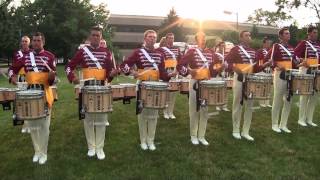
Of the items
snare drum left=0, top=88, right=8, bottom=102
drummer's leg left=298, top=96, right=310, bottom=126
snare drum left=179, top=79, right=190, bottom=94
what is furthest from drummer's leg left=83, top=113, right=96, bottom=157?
drummer's leg left=298, top=96, right=310, bottom=126

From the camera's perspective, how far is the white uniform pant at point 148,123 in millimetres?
8680

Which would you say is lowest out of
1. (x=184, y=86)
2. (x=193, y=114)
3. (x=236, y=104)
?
(x=193, y=114)

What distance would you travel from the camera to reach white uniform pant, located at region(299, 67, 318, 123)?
11273mm

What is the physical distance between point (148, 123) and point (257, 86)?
7.75 feet

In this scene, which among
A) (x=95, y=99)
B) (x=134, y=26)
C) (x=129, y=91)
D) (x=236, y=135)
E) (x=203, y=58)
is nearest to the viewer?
(x=95, y=99)

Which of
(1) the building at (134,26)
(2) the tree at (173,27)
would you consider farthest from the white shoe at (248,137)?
(1) the building at (134,26)

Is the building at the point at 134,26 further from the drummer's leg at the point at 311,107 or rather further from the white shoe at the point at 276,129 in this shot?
the white shoe at the point at 276,129

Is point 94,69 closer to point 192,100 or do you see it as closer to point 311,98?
point 192,100

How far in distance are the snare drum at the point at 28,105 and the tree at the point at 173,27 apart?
56932 millimetres

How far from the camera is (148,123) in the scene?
8820mm

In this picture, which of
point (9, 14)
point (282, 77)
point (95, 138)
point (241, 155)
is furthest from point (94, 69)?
point (9, 14)

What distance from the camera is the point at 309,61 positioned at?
1083 centimetres

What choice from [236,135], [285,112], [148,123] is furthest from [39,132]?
[285,112]

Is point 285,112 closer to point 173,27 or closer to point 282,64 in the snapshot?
point 282,64
